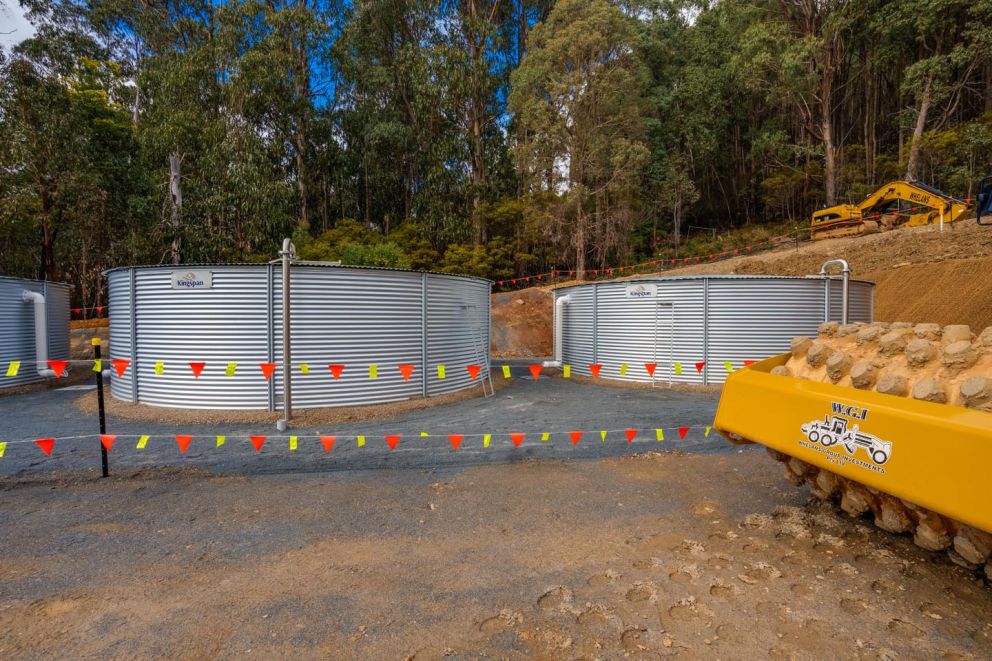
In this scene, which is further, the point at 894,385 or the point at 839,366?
the point at 839,366

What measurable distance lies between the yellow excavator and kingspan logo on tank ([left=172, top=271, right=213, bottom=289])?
95.9 feet

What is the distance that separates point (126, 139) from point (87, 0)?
9.13m

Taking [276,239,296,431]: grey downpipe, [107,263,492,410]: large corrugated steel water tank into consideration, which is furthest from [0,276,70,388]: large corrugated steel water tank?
[276,239,296,431]: grey downpipe

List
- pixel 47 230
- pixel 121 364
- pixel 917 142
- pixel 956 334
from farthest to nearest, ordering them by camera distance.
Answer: pixel 917 142 < pixel 47 230 < pixel 121 364 < pixel 956 334

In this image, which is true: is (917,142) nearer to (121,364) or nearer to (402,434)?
(402,434)

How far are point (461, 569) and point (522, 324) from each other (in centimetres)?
2116

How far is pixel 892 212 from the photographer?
26078mm

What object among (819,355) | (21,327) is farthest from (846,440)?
(21,327)

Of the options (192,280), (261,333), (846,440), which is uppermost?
(192,280)

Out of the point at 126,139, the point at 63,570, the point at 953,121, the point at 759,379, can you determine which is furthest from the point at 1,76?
the point at 953,121

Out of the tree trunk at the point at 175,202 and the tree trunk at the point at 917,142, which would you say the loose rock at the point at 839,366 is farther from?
the tree trunk at the point at 917,142

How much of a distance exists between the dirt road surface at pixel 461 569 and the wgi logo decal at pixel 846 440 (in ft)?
3.15

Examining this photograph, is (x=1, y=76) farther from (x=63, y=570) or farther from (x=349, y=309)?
(x=63, y=570)

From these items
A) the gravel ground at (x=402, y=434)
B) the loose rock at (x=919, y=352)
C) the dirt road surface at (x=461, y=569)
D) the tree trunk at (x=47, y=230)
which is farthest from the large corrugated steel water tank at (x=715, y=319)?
the tree trunk at (x=47, y=230)
